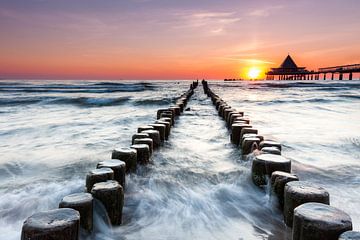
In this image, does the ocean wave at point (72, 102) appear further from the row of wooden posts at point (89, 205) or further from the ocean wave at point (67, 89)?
the row of wooden posts at point (89, 205)

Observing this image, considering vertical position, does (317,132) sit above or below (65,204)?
below

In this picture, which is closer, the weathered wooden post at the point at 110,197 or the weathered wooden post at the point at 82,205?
the weathered wooden post at the point at 82,205

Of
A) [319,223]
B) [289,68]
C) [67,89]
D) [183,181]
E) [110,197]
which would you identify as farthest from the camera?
[289,68]

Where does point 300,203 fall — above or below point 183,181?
above

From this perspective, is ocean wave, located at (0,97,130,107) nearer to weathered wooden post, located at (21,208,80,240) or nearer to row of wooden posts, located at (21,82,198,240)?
row of wooden posts, located at (21,82,198,240)

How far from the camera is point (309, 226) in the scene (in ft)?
5.98

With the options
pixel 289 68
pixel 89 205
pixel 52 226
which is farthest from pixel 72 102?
pixel 289 68

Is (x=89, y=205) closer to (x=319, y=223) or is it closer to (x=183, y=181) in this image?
(x=319, y=223)

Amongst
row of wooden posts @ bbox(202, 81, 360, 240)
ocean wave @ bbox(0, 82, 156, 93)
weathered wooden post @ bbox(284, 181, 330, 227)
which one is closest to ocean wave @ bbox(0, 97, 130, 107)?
ocean wave @ bbox(0, 82, 156, 93)

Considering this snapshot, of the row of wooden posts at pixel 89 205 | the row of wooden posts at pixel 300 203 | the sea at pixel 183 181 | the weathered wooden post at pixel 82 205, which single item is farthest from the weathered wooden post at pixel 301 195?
the weathered wooden post at pixel 82 205

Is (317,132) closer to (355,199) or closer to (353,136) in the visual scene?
(353,136)

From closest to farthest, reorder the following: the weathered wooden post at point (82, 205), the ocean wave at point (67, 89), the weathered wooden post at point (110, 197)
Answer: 1. the weathered wooden post at point (82, 205)
2. the weathered wooden post at point (110, 197)
3. the ocean wave at point (67, 89)

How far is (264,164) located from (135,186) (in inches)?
54.5

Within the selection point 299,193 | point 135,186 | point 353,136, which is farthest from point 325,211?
point 353,136
